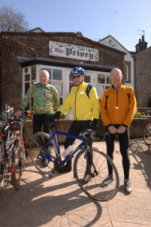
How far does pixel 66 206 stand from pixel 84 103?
1.74 meters

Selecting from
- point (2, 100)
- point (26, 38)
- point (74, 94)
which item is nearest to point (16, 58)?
point (26, 38)

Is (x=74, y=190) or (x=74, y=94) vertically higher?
(x=74, y=94)

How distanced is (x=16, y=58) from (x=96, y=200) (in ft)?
42.2

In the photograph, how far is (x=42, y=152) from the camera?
221 inches

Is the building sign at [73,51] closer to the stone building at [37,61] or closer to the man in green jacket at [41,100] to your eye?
the stone building at [37,61]

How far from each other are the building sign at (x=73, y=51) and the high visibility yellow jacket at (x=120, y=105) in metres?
12.6

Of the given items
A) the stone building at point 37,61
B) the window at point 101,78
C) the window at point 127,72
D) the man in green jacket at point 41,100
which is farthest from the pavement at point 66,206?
the window at point 127,72

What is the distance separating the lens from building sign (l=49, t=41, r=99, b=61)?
56.4 ft

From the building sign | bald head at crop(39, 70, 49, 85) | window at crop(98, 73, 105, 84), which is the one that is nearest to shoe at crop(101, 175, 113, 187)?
bald head at crop(39, 70, 49, 85)

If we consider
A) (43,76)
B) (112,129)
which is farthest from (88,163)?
(43,76)

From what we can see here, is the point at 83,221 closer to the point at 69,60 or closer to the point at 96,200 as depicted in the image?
the point at 96,200

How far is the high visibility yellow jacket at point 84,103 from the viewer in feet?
16.7

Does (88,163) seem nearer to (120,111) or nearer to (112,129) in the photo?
(112,129)

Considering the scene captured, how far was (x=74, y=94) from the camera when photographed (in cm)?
526
